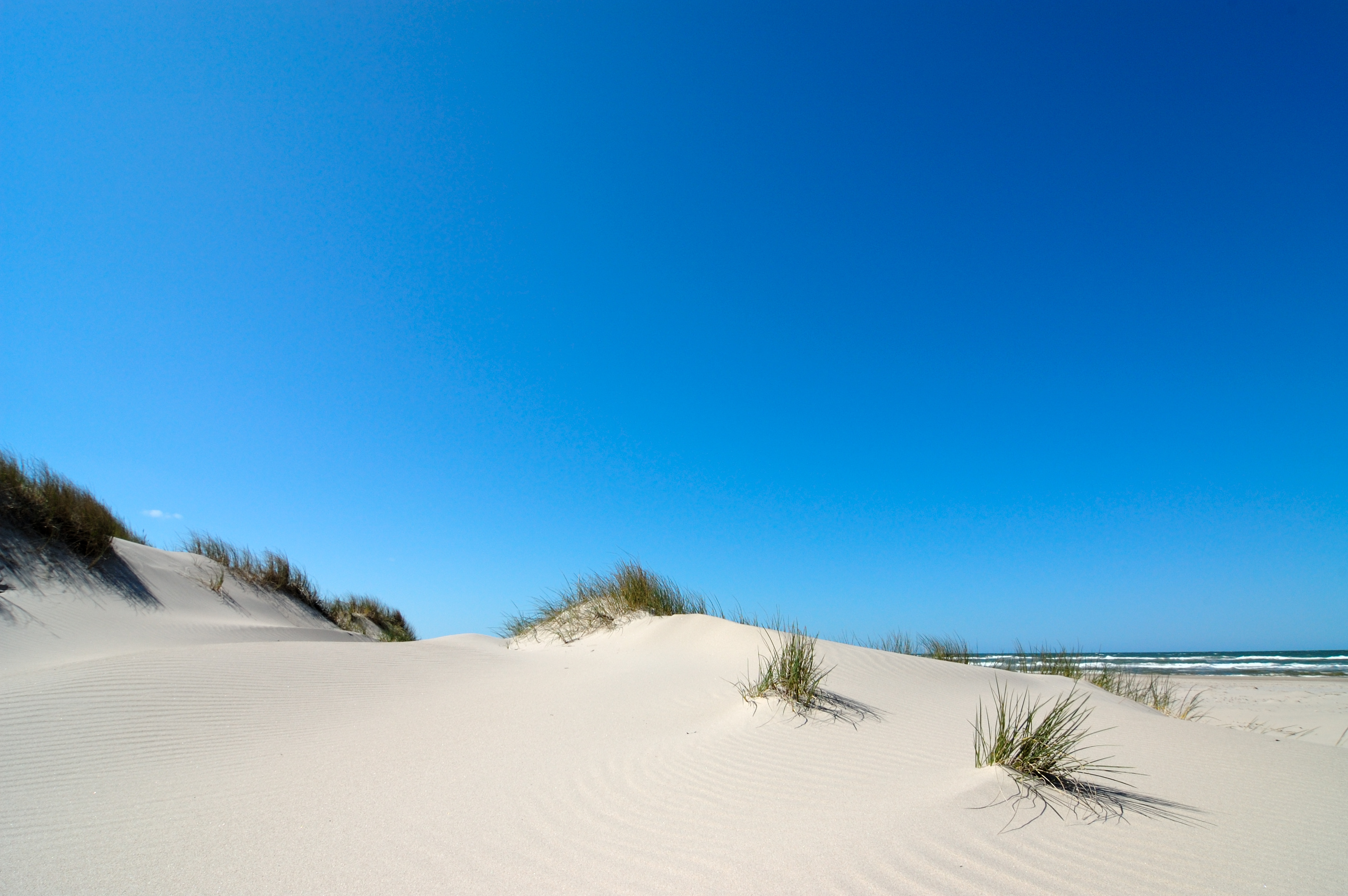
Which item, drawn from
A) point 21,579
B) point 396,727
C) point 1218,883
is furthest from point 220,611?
point 1218,883

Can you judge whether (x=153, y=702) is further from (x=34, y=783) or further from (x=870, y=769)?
(x=870, y=769)

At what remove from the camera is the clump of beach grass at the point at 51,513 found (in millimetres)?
7766

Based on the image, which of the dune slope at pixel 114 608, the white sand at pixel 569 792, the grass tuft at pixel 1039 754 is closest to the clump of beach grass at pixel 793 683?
the white sand at pixel 569 792

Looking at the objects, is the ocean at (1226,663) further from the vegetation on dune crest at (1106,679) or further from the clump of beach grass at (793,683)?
the clump of beach grass at (793,683)

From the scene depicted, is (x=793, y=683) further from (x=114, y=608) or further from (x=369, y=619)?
(x=369, y=619)

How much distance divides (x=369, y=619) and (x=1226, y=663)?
99.2 ft

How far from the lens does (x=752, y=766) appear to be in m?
3.13

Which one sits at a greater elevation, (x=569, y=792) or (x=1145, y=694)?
(x=569, y=792)

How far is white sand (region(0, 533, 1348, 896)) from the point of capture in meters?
2.05

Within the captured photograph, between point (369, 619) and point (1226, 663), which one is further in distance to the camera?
point (1226, 663)

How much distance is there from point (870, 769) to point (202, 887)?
9.63 feet

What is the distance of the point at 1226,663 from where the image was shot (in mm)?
22234

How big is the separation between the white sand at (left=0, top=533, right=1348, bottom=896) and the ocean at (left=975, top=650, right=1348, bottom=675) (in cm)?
628

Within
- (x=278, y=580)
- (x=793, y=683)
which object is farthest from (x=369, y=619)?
(x=793, y=683)
